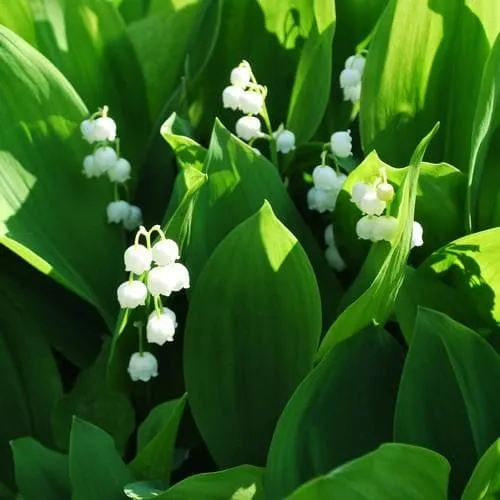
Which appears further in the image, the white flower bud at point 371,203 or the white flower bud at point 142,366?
Result: the white flower bud at point 142,366

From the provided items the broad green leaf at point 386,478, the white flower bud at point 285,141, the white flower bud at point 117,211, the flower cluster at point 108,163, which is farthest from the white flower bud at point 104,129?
the broad green leaf at point 386,478

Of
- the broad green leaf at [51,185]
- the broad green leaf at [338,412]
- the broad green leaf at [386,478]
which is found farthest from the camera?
the broad green leaf at [51,185]

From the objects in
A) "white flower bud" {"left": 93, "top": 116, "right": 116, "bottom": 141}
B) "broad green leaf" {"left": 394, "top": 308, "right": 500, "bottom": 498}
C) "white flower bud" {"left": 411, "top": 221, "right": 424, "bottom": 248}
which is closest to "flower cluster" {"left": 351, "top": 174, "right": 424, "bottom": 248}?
"white flower bud" {"left": 411, "top": 221, "right": 424, "bottom": 248}

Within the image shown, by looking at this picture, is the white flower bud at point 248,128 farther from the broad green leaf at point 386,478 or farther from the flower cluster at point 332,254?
the broad green leaf at point 386,478

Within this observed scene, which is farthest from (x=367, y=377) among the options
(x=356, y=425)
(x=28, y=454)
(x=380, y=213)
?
(x=28, y=454)

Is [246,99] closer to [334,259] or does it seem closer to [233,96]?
[233,96]

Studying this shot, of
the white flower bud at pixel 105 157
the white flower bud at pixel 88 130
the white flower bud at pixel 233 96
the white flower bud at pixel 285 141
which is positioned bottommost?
the white flower bud at pixel 285 141

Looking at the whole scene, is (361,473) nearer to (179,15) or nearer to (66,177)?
(66,177)
